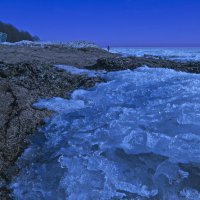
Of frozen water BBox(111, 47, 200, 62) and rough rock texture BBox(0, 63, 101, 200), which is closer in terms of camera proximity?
rough rock texture BBox(0, 63, 101, 200)

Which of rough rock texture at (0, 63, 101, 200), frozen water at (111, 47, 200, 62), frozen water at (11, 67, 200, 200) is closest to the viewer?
frozen water at (11, 67, 200, 200)

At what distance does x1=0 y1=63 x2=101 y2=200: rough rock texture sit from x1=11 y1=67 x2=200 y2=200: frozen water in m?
0.17

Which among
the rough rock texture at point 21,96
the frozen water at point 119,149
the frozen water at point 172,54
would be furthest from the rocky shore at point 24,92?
the frozen water at point 172,54

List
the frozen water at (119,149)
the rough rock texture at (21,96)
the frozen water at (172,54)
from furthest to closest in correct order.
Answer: the frozen water at (172,54) → the rough rock texture at (21,96) → the frozen water at (119,149)

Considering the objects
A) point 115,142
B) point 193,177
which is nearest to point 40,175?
point 115,142

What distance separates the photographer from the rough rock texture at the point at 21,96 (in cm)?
436

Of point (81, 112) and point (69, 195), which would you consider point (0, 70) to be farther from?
point (69, 195)

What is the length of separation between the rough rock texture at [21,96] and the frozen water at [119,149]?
0.54 feet

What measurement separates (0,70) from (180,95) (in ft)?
11.5

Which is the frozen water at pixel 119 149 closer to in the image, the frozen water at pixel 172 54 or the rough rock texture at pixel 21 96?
the rough rock texture at pixel 21 96

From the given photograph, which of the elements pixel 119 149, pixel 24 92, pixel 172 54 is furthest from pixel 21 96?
pixel 172 54

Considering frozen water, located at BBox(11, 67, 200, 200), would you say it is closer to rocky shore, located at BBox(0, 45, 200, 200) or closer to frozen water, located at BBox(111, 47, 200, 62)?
rocky shore, located at BBox(0, 45, 200, 200)

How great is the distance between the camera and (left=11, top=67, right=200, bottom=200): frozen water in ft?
11.9

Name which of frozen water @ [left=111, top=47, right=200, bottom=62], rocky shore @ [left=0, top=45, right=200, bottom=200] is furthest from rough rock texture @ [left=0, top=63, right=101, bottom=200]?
frozen water @ [left=111, top=47, right=200, bottom=62]
